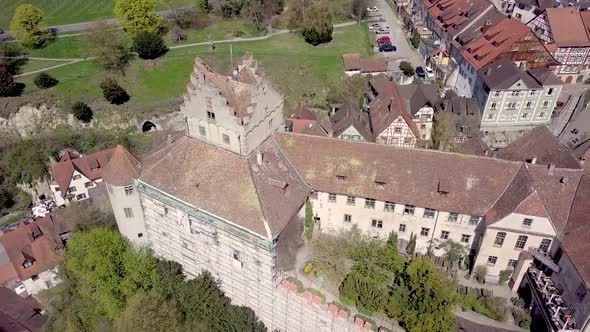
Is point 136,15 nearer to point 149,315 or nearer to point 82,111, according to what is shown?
point 82,111

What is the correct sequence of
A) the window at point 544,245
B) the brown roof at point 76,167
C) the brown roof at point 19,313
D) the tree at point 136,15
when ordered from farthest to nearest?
the tree at point 136,15 → the brown roof at point 76,167 → the brown roof at point 19,313 → the window at point 544,245

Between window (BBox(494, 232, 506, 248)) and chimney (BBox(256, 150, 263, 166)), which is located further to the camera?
window (BBox(494, 232, 506, 248))

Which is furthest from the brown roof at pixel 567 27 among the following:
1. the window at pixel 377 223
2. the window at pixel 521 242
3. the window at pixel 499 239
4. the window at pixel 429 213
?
the window at pixel 377 223

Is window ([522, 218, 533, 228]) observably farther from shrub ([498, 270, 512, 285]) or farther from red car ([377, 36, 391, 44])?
red car ([377, 36, 391, 44])

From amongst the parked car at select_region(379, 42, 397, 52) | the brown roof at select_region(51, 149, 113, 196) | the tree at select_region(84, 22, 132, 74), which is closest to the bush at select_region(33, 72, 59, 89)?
the tree at select_region(84, 22, 132, 74)

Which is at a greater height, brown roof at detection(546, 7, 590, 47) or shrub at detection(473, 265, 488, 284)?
brown roof at detection(546, 7, 590, 47)

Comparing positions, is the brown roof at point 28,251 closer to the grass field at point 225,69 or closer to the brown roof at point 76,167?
the brown roof at point 76,167
